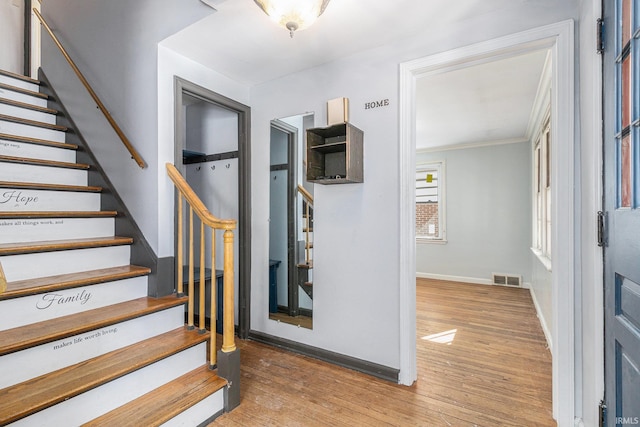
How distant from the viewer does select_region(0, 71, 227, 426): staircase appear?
1.41 metres

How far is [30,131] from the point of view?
2.56 metres

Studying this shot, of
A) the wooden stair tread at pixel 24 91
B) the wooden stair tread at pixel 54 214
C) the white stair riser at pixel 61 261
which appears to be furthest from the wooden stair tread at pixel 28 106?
the white stair riser at pixel 61 261

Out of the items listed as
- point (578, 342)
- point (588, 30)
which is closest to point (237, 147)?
point (588, 30)

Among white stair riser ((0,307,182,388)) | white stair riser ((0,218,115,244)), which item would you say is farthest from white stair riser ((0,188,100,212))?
white stair riser ((0,307,182,388))

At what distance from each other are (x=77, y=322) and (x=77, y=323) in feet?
0.06

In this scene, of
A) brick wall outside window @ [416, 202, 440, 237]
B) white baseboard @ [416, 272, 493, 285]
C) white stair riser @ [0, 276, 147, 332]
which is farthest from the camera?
brick wall outside window @ [416, 202, 440, 237]

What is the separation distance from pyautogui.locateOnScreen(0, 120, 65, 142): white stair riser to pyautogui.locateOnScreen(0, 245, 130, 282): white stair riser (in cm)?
133

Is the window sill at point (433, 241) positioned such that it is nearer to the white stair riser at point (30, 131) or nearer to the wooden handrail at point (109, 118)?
the wooden handrail at point (109, 118)

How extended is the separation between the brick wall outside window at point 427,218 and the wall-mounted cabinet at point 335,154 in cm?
410

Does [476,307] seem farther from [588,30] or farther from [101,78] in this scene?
[101,78]

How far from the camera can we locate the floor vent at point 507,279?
16.8 feet

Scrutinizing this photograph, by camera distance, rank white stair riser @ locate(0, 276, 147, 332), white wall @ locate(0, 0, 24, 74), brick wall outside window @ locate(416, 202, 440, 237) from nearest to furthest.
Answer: white stair riser @ locate(0, 276, 147, 332) < white wall @ locate(0, 0, 24, 74) < brick wall outside window @ locate(416, 202, 440, 237)

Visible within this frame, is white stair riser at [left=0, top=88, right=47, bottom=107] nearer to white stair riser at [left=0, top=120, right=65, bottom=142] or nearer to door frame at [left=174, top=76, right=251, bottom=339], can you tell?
white stair riser at [left=0, top=120, right=65, bottom=142]

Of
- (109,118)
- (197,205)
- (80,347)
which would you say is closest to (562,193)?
(197,205)
